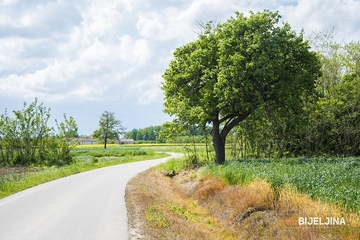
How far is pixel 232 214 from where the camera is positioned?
39.7 feet

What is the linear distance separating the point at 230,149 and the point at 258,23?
42.4 ft

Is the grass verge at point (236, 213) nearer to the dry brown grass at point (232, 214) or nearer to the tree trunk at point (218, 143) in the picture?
the dry brown grass at point (232, 214)

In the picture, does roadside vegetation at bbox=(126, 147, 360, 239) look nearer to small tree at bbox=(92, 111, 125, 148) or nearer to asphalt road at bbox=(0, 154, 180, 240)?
asphalt road at bbox=(0, 154, 180, 240)

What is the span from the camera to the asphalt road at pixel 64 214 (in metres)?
9.02

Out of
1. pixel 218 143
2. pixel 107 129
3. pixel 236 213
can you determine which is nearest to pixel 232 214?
pixel 236 213

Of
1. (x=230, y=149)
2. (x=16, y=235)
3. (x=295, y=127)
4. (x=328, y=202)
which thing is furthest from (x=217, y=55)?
(x=16, y=235)

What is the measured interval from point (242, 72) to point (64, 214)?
47.4 ft

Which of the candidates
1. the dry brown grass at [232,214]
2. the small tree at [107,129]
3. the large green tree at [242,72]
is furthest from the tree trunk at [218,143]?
the small tree at [107,129]

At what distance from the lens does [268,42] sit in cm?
2231

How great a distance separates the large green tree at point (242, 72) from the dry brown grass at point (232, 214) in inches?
326

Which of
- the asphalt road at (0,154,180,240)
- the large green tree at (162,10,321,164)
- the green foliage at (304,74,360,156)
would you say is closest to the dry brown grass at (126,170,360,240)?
the asphalt road at (0,154,180,240)

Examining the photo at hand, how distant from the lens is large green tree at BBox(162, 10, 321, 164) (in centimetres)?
2209

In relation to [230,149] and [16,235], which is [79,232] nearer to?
[16,235]

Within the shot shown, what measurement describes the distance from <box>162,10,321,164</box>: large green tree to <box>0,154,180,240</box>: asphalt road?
972cm
